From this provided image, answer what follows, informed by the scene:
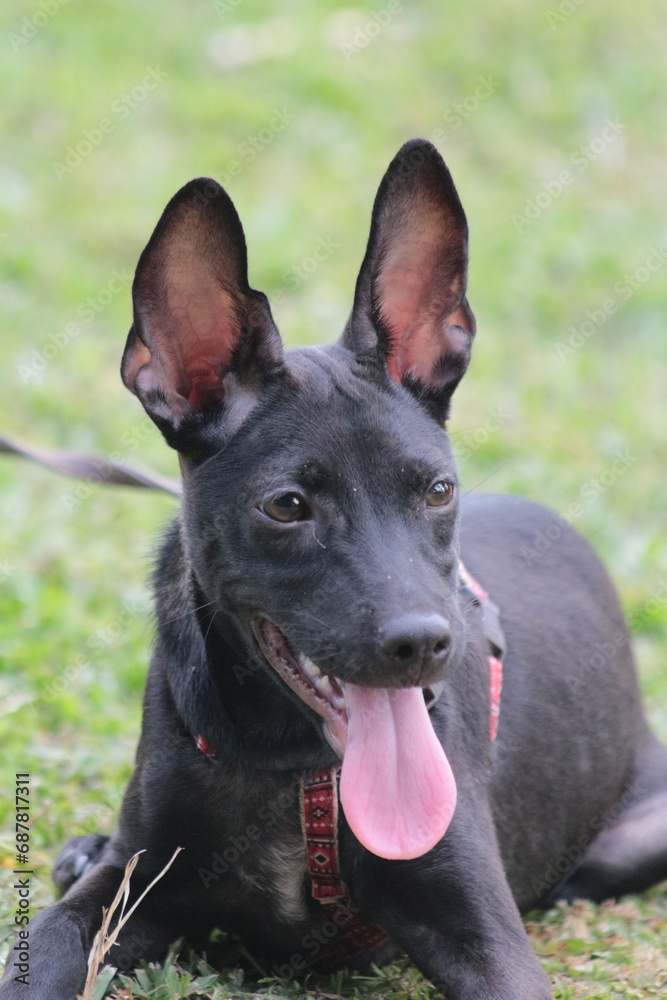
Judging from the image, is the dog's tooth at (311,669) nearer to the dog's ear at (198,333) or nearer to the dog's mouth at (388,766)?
the dog's mouth at (388,766)

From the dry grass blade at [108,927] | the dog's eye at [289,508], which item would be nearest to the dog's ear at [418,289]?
the dog's eye at [289,508]

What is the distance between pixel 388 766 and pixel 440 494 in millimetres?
664

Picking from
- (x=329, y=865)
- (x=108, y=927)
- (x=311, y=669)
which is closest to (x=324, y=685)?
(x=311, y=669)

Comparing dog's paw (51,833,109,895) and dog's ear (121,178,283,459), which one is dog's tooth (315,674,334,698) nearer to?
dog's ear (121,178,283,459)

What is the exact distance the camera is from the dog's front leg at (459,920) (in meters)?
3.16

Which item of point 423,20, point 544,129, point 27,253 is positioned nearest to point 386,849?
point 27,253

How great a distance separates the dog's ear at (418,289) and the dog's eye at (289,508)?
0.55 m

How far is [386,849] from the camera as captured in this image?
3.03m

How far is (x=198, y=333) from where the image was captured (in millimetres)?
3422

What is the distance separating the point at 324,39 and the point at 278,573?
10.0m

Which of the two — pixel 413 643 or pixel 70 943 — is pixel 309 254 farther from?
pixel 413 643

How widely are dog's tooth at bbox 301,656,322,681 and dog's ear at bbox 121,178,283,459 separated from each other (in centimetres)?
59

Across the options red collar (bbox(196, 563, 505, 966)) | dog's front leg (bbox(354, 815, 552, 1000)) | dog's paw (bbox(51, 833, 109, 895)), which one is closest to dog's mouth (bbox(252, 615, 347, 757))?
red collar (bbox(196, 563, 505, 966))

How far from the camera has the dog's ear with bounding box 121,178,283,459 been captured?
10.8 feet
